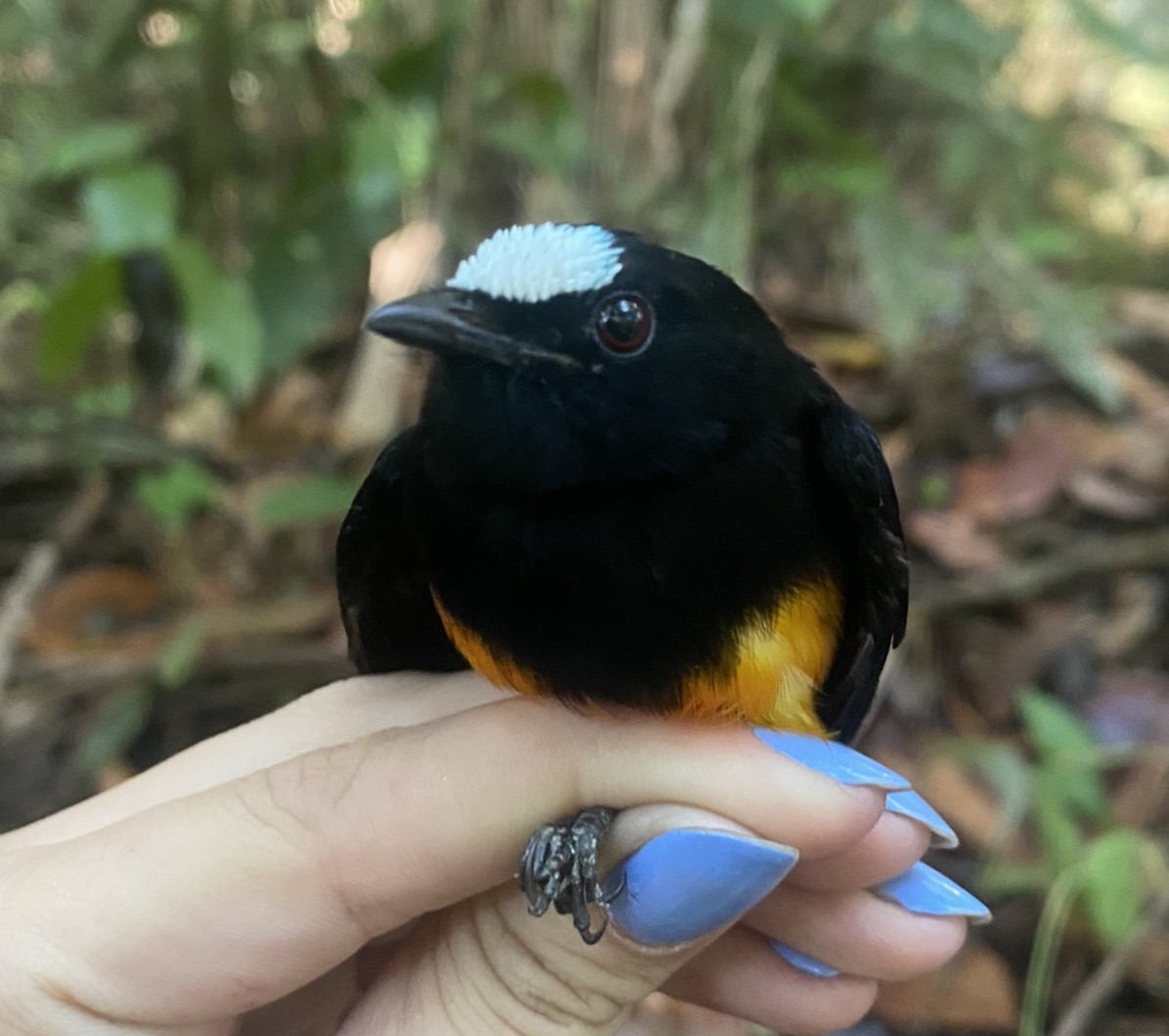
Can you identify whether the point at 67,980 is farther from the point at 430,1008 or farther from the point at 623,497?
the point at 623,497

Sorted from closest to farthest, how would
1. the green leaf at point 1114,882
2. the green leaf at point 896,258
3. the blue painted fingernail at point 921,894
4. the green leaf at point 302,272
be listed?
the blue painted fingernail at point 921,894 → the green leaf at point 1114,882 → the green leaf at point 302,272 → the green leaf at point 896,258

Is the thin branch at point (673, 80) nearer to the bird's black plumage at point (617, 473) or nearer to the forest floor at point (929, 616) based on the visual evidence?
the forest floor at point (929, 616)

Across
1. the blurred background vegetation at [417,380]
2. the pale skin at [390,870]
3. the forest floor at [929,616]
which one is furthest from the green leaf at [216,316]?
the pale skin at [390,870]

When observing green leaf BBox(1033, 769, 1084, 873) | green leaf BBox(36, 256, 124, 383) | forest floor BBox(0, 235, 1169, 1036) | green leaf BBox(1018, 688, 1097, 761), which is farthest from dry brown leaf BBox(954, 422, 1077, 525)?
green leaf BBox(36, 256, 124, 383)

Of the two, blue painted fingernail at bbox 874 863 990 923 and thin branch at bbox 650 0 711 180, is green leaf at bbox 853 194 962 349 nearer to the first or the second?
thin branch at bbox 650 0 711 180

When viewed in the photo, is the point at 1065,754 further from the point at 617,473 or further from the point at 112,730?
the point at 112,730
